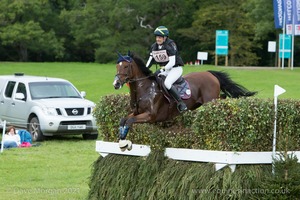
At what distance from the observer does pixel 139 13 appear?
61.5 metres

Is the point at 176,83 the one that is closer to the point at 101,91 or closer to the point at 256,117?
the point at 256,117

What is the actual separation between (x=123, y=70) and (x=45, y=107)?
973 cm

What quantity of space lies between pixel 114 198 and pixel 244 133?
99.6 inches

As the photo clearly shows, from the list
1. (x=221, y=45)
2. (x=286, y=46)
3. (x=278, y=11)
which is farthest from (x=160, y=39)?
(x=221, y=45)

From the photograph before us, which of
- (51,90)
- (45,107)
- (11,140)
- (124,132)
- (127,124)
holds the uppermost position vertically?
(127,124)

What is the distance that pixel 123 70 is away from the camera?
1004 cm

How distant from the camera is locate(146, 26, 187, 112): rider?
33.7ft

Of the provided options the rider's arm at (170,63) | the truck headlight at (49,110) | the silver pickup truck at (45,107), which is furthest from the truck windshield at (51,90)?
the rider's arm at (170,63)

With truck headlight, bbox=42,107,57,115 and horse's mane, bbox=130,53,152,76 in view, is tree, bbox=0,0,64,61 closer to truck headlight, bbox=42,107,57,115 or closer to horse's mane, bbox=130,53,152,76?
truck headlight, bbox=42,107,57,115

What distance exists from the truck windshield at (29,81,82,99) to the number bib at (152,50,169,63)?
10.2 meters

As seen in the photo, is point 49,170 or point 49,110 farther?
point 49,110

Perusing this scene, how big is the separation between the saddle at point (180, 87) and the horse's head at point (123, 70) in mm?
496

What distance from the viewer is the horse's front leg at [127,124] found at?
9.80 meters

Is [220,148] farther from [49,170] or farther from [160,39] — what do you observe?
[49,170]
